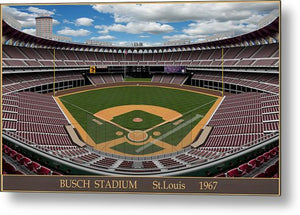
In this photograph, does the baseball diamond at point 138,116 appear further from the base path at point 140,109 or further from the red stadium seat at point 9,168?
the red stadium seat at point 9,168

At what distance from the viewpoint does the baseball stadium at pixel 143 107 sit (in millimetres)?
8734

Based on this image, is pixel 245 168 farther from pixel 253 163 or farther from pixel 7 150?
pixel 7 150

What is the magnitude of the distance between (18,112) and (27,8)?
785 cm

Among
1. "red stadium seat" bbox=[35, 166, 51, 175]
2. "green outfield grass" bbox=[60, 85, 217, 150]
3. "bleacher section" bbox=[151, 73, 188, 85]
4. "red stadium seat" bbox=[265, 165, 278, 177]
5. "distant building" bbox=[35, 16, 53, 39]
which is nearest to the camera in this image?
"red stadium seat" bbox=[265, 165, 278, 177]

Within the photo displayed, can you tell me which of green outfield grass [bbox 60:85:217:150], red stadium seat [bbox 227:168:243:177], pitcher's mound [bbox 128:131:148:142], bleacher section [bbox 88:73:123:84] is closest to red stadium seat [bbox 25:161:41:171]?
green outfield grass [bbox 60:85:217:150]

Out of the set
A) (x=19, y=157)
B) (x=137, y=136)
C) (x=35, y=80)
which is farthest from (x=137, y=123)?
(x=35, y=80)

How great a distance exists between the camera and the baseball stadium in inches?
344

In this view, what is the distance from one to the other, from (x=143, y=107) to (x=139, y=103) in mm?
1852

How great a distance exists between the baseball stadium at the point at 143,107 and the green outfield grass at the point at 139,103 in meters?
0.09

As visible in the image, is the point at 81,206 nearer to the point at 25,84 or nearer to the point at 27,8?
the point at 27,8

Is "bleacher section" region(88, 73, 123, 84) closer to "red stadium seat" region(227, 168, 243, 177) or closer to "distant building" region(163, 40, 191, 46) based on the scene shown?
"distant building" region(163, 40, 191, 46)

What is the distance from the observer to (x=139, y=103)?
2478 centimetres

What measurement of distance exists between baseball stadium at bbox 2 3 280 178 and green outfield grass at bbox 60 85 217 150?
0.09 metres

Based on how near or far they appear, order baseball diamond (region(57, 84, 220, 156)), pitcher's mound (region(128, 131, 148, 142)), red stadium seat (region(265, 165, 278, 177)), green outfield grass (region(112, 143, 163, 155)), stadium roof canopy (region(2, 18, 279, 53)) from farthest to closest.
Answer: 1. stadium roof canopy (region(2, 18, 279, 53))
2. pitcher's mound (region(128, 131, 148, 142))
3. baseball diamond (region(57, 84, 220, 156))
4. green outfield grass (region(112, 143, 163, 155))
5. red stadium seat (region(265, 165, 278, 177))
